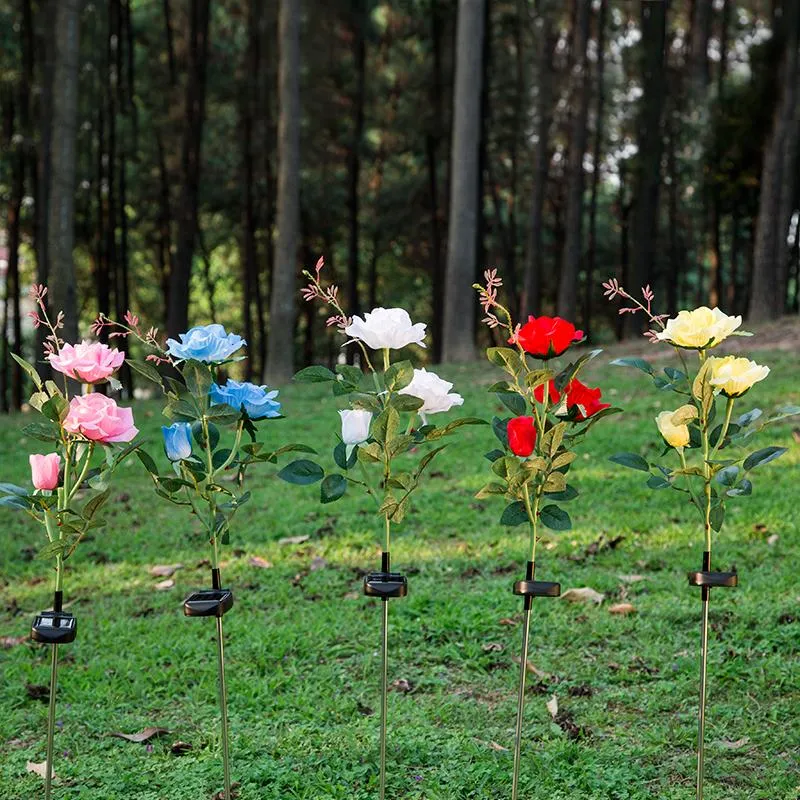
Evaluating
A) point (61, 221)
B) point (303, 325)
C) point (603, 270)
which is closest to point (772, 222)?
point (61, 221)

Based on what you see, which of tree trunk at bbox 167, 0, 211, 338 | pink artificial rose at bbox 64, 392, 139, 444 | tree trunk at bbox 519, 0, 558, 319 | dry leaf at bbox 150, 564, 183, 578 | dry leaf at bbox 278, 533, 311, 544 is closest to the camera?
pink artificial rose at bbox 64, 392, 139, 444

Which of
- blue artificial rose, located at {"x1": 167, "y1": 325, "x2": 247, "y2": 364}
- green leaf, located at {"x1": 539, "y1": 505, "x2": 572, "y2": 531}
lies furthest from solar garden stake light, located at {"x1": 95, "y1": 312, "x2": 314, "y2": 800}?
green leaf, located at {"x1": 539, "y1": 505, "x2": 572, "y2": 531}

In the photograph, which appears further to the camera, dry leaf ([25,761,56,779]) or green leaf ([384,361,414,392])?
dry leaf ([25,761,56,779])

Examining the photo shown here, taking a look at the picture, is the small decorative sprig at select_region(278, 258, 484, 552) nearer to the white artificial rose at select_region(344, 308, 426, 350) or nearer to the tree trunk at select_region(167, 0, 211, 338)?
the white artificial rose at select_region(344, 308, 426, 350)

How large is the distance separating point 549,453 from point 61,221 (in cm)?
991

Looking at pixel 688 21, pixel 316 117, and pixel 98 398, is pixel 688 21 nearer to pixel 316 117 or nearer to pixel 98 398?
pixel 316 117

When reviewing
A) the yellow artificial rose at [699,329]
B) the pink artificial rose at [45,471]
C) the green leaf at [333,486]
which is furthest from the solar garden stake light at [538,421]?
the pink artificial rose at [45,471]

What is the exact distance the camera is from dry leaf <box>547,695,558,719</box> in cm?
331

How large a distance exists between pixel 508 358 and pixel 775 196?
499 inches

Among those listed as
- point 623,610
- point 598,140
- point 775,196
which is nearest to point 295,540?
point 623,610

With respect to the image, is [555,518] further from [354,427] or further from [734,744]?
[734,744]

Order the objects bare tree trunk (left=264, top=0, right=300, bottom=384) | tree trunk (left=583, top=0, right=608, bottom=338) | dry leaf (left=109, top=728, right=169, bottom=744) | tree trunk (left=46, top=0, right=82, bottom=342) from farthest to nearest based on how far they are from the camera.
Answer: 1. tree trunk (left=583, top=0, right=608, bottom=338)
2. bare tree trunk (left=264, top=0, right=300, bottom=384)
3. tree trunk (left=46, top=0, right=82, bottom=342)
4. dry leaf (left=109, top=728, right=169, bottom=744)

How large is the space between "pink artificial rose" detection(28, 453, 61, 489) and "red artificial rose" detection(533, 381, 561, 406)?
3.52 ft

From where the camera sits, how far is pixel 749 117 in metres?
17.4
